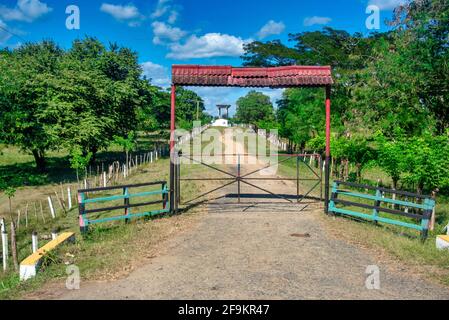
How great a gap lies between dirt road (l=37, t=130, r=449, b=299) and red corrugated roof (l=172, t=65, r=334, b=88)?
4.51 meters

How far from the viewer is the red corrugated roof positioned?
1230 cm

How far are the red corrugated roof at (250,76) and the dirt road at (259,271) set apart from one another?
4.51 m

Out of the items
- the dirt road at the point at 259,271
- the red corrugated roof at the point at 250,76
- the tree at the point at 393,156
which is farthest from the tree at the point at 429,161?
the dirt road at the point at 259,271

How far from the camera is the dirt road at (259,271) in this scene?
6742mm

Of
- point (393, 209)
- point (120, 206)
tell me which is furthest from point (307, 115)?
point (120, 206)

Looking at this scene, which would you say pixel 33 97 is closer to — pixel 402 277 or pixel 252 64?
pixel 252 64

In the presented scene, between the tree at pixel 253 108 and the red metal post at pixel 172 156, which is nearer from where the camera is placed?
the red metal post at pixel 172 156

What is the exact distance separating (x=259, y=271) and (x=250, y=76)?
22.9ft

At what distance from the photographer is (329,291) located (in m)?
6.80

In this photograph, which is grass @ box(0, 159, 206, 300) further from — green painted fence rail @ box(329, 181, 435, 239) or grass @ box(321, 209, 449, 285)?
green painted fence rail @ box(329, 181, 435, 239)

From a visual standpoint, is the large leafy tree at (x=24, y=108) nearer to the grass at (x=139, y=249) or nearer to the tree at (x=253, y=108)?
the grass at (x=139, y=249)

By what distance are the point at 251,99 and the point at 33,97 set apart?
104 m

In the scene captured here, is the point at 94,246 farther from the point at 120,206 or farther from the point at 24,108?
the point at 24,108

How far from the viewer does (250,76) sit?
12648mm
